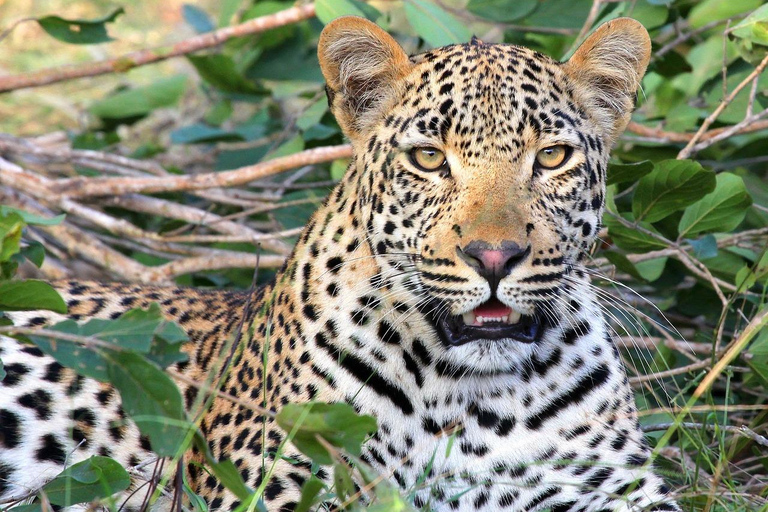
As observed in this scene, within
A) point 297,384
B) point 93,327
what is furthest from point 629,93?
point 93,327

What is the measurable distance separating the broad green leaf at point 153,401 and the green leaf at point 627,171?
2858 millimetres

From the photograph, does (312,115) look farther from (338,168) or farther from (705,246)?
(705,246)

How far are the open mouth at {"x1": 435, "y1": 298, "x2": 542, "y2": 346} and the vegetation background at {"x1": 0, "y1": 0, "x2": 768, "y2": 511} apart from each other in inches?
20.6

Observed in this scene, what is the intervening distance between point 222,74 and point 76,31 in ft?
4.10

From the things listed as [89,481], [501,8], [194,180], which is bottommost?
[89,481]

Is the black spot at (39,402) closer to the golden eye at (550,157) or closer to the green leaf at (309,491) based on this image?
the green leaf at (309,491)

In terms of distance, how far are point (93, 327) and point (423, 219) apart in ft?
4.72

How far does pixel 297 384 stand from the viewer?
4.36m

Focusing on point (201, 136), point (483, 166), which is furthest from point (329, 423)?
point (201, 136)

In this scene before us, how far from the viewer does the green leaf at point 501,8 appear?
21.2ft

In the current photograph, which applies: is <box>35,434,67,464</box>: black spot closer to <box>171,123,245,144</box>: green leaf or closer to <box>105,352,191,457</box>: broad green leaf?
<box>105,352,191,457</box>: broad green leaf

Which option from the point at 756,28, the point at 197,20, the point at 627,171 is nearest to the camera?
the point at 756,28

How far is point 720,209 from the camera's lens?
211 inches

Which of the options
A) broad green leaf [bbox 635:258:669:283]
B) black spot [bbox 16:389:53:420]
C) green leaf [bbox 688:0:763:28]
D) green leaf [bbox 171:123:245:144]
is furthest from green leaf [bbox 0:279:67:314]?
green leaf [bbox 688:0:763:28]
